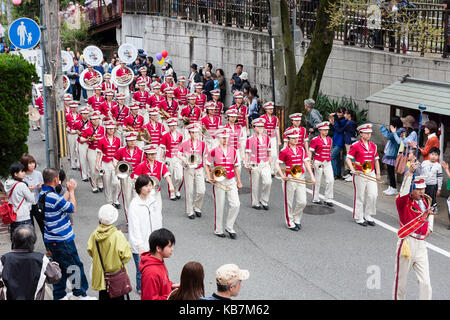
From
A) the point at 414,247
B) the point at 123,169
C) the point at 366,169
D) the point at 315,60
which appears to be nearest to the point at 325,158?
the point at 366,169

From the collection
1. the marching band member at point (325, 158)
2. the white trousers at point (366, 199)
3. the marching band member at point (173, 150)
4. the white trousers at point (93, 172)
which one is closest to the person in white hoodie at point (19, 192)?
the marching band member at point (173, 150)

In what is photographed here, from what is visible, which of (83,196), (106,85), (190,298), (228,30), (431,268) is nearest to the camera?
(190,298)

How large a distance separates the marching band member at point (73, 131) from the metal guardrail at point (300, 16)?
24.9 feet

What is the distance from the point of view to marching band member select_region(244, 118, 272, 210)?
13.8m

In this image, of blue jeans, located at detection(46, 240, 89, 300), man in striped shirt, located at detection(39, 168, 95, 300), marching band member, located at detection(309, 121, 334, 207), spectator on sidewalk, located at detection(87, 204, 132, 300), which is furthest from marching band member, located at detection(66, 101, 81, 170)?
spectator on sidewalk, located at detection(87, 204, 132, 300)

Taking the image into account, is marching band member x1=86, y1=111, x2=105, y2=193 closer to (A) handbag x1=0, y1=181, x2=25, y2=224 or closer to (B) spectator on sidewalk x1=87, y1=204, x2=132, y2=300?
(A) handbag x1=0, y1=181, x2=25, y2=224

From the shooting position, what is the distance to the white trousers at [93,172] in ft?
49.6

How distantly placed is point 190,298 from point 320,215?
7.79m

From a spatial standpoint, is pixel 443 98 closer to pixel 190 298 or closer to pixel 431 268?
pixel 431 268

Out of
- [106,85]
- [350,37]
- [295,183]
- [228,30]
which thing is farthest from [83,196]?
[228,30]

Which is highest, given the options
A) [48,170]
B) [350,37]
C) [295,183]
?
[350,37]

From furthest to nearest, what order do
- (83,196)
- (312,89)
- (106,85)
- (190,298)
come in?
1. (106,85)
2. (312,89)
3. (83,196)
4. (190,298)

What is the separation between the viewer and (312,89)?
18.0 m

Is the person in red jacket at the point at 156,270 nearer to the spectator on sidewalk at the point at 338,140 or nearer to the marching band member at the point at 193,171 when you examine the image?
the marching band member at the point at 193,171
